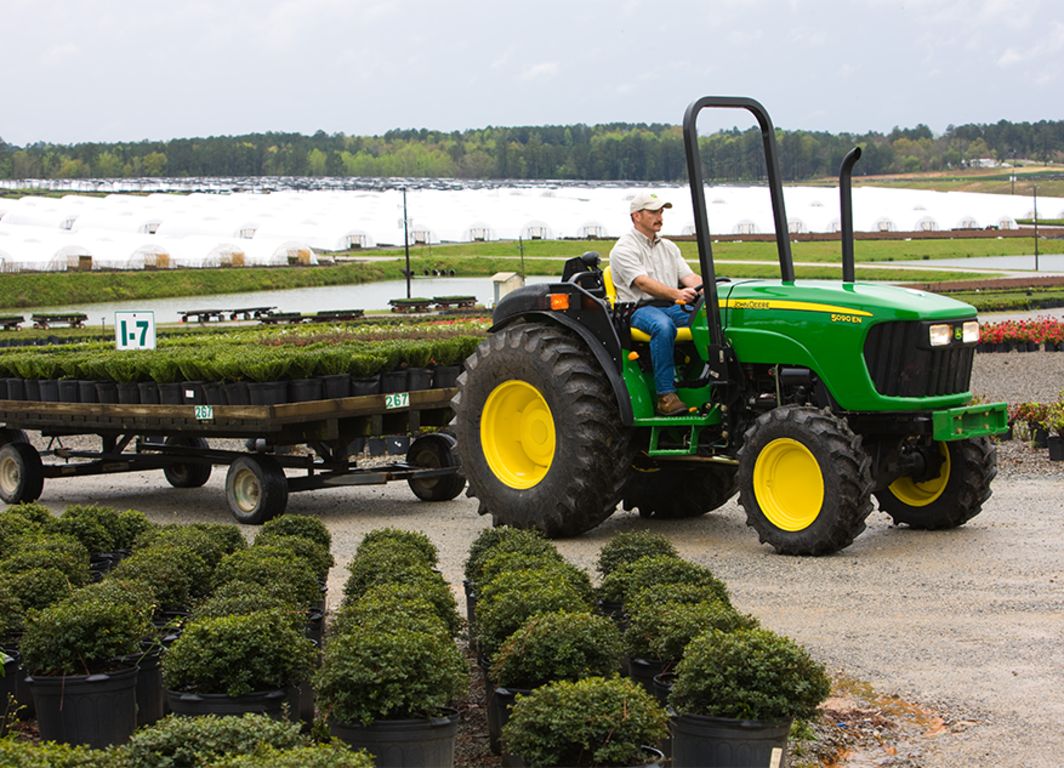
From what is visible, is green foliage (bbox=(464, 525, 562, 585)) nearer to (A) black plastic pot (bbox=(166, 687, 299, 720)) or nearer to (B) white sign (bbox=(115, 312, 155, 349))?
(A) black plastic pot (bbox=(166, 687, 299, 720))

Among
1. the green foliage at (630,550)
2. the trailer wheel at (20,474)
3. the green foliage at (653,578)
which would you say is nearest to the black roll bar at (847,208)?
the green foliage at (630,550)

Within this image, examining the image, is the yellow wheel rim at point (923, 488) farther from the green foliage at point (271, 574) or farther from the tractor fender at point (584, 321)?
the green foliage at point (271, 574)

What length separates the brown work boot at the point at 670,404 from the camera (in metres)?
8.90

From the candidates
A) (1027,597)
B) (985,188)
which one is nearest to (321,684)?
(1027,597)

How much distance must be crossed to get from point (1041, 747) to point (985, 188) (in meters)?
152

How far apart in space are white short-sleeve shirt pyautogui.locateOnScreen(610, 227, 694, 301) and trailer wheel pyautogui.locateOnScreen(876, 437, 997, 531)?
2361mm

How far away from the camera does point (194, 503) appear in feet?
41.4

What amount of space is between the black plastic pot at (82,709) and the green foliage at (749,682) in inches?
86.3

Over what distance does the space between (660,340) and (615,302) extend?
661 millimetres

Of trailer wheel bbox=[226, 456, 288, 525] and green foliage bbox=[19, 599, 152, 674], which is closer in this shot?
green foliage bbox=[19, 599, 152, 674]

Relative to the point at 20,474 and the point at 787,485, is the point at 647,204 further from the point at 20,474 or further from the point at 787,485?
the point at 20,474

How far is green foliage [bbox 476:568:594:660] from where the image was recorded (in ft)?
16.8

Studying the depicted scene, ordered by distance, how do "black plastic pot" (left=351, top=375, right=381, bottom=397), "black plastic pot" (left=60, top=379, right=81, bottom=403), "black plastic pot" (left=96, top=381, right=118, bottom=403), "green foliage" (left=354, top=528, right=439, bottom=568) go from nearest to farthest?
"green foliage" (left=354, top=528, right=439, bottom=568), "black plastic pot" (left=351, top=375, right=381, bottom=397), "black plastic pot" (left=96, top=381, right=118, bottom=403), "black plastic pot" (left=60, top=379, right=81, bottom=403)

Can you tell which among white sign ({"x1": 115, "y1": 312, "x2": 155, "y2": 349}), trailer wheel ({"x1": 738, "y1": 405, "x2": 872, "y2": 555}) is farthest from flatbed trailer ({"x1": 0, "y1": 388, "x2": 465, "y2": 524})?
trailer wheel ({"x1": 738, "y1": 405, "x2": 872, "y2": 555})
